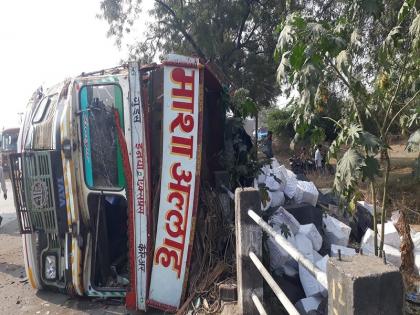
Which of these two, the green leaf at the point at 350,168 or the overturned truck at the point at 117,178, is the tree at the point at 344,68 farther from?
the overturned truck at the point at 117,178

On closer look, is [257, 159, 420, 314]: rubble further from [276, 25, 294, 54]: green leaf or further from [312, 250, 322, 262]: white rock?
[276, 25, 294, 54]: green leaf

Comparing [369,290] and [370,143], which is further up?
[370,143]

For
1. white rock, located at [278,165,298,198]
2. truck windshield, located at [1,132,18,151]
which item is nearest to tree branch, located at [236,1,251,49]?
truck windshield, located at [1,132,18,151]

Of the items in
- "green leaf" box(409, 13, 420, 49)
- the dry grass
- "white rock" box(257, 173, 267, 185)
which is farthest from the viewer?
the dry grass

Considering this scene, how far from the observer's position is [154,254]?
12.4ft

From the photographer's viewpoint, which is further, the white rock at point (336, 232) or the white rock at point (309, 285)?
the white rock at point (336, 232)

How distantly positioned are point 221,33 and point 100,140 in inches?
473

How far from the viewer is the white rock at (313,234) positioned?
423 cm

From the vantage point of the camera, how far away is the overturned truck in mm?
3775

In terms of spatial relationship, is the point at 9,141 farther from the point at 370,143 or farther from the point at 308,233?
the point at 370,143

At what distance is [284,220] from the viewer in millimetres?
4383

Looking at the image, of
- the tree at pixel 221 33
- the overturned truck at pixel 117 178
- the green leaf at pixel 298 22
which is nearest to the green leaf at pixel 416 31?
the green leaf at pixel 298 22

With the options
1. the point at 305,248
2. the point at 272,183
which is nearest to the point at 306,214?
the point at 272,183

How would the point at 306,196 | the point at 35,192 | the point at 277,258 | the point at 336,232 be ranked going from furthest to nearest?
1. the point at 306,196
2. the point at 336,232
3. the point at 35,192
4. the point at 277,258
